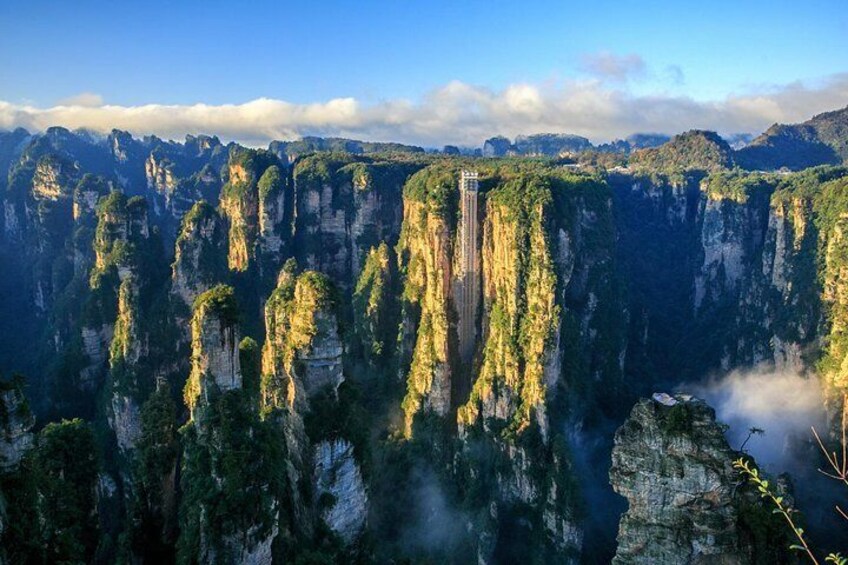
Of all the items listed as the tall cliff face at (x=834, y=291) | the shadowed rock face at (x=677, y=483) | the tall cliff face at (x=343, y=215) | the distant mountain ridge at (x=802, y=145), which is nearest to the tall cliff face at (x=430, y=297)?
the tall cliff face at (x=343, y=215)

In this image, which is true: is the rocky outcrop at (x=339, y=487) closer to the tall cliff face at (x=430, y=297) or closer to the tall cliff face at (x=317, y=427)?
the tall cliff face at (x=317, y=427)

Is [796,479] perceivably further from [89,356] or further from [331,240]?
[89,356]

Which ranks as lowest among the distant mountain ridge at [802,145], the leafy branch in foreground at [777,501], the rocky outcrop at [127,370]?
the rocky outcrop at [127,370]

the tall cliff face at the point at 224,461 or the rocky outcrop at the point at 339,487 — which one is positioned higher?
the tall cliff face at the point at 224,461

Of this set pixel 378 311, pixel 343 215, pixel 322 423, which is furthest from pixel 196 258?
pixel 322 423

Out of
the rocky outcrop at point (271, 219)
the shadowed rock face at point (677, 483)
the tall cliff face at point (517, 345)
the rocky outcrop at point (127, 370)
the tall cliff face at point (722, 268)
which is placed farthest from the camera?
the rocky outcrop at point (271, 219)

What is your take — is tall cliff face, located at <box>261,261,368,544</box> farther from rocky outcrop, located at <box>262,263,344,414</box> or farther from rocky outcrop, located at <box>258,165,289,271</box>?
rocky outcrop, located at <box>258,165,289,271</box>
